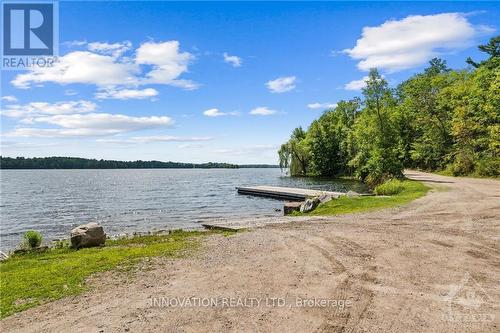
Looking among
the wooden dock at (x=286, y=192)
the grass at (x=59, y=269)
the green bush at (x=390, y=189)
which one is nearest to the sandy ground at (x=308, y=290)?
the grass at (x=59, y=269)

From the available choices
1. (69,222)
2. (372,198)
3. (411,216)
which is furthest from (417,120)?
(69,222)

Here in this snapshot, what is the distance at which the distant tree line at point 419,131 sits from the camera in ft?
127

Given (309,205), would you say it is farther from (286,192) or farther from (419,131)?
(419,131)

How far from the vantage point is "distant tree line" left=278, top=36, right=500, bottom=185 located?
38812mm

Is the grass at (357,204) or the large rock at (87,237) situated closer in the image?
the large rock at (87,237)

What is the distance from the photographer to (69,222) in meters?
26.6

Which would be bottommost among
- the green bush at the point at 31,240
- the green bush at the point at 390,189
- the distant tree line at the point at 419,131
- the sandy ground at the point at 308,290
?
the green bush at the point at 31,240

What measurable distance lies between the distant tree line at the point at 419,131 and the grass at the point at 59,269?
29.3m

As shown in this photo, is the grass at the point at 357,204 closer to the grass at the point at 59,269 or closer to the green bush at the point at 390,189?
the green bush at the point at 390,189

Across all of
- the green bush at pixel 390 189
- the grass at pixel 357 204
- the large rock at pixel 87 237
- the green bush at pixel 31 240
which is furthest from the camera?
the green bush at pixel 390 189

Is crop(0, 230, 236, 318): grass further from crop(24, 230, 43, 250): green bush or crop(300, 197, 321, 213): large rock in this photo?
crop(300, 197, 321, 213): large rock

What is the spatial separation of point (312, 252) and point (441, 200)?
541 inches

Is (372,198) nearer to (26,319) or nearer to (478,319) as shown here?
(478,319)

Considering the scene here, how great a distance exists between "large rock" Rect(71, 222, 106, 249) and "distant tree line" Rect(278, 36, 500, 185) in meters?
30.3
